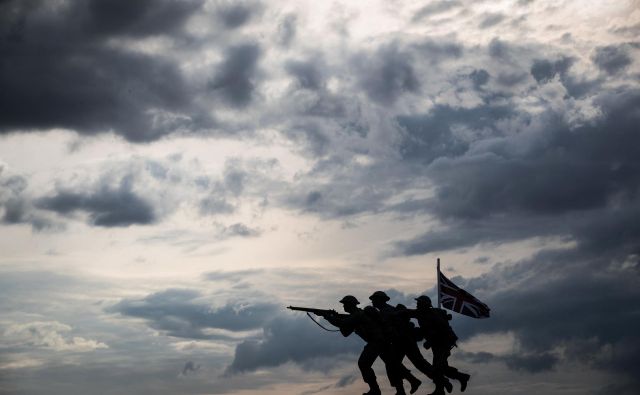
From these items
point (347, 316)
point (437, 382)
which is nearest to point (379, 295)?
point (347, 316)

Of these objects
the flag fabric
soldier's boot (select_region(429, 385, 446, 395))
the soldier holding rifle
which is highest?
the flag fabric

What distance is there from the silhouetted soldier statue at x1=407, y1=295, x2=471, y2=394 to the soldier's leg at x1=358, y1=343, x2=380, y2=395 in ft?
7.32

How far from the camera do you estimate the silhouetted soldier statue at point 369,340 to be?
2943 centimetres

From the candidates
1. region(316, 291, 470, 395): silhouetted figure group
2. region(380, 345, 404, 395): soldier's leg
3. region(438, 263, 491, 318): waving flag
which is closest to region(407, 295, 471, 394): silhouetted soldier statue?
region(316, 291, 470, 395): silhouetted figure group

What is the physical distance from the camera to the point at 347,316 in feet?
100

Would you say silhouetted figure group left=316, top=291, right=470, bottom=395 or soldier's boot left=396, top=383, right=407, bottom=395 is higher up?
silhouetted figure group left=316, top=291, right=470, bottom=395

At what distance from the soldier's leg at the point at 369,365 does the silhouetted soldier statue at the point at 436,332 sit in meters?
2.23

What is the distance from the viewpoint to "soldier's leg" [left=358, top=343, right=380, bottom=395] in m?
29.3

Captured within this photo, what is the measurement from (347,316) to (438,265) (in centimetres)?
575

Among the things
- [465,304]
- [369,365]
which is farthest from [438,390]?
[465,304]

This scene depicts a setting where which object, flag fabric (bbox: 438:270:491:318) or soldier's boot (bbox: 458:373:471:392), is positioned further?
flag fabric (bbox: 438:270:491:318)

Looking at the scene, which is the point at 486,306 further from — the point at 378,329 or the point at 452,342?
the point at 378,329

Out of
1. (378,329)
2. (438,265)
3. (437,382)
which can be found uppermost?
(438,265)

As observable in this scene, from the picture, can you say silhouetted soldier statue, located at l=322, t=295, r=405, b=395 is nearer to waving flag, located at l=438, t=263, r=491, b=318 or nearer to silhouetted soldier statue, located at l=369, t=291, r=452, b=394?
silhouetted soldier statue, located at l=369, t=291, r=452, b=394
